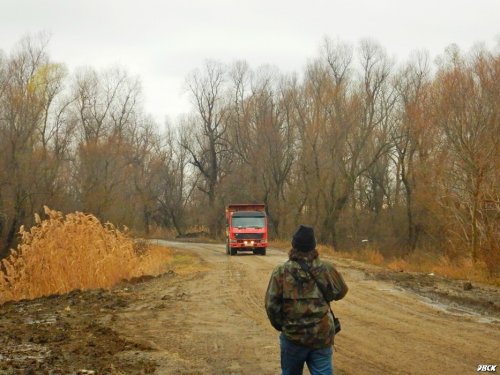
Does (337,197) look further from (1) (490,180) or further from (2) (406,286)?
(2) (406,286)

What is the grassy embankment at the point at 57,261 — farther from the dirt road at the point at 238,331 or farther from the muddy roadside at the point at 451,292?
the muddy roadside at the point at 451,292

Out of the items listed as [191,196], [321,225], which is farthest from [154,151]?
[321,225]

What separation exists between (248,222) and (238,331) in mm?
23469

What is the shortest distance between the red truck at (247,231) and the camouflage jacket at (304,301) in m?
28.6

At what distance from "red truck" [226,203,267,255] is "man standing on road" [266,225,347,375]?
2859cm

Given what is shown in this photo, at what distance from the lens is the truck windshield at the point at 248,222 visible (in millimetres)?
34156

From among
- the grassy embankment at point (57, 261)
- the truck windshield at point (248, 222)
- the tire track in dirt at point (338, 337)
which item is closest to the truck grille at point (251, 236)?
the truck windshield at point (248, 222)

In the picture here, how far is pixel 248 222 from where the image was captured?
34.2 meters

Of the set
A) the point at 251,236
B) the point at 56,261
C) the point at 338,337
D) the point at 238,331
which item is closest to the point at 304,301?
the point at 338,337

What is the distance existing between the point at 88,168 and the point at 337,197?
2052 centimetres

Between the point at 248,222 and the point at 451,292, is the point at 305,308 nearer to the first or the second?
the point at 451,292

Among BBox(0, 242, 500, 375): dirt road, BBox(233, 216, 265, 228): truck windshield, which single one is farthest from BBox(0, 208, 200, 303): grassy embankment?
BBox(233, 216, 265, 228): truck windshield

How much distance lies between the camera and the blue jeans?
505 centimetres

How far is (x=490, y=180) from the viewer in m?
23.4
